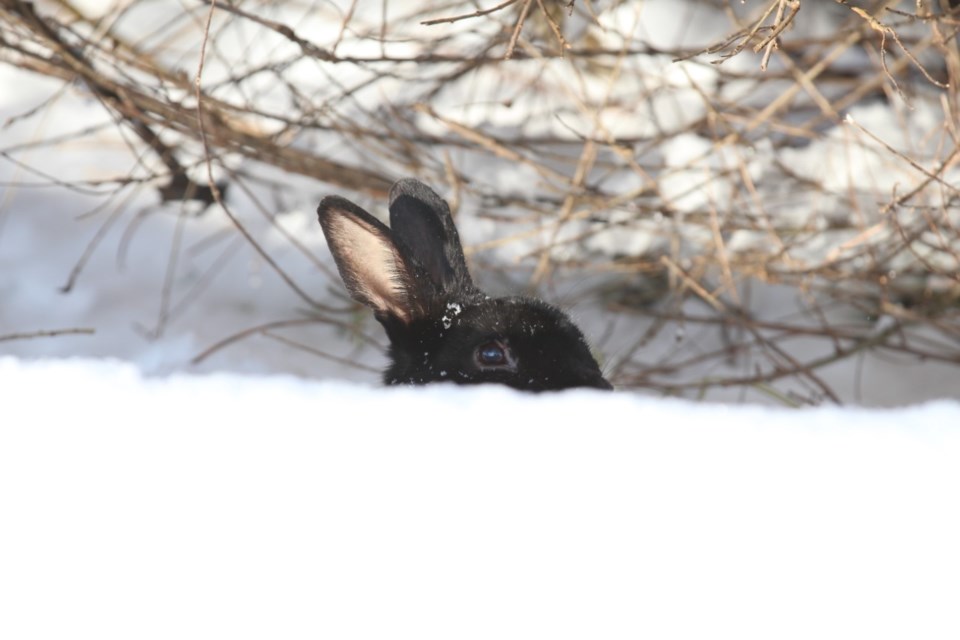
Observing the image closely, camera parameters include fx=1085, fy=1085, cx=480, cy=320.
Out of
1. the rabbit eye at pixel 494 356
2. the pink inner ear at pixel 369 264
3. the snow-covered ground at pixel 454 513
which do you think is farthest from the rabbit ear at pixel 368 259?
the snow-covered ground at pixel 454 513

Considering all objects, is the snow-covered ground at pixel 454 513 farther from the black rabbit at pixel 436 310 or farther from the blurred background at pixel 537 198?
the blurred background at pixel 537 198

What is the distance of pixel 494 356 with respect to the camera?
2.53 m

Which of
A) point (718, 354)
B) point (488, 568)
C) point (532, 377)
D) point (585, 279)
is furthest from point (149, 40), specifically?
point (488, 568)

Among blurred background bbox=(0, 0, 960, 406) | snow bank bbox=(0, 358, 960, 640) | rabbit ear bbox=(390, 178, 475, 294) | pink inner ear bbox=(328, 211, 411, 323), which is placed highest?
blurred background bbox=(0, 0, 960, 406)

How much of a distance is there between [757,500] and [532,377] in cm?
92

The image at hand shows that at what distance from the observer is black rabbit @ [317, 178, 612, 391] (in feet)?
8.23

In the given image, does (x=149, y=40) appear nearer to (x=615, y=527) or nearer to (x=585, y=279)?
(x=585, y=279)

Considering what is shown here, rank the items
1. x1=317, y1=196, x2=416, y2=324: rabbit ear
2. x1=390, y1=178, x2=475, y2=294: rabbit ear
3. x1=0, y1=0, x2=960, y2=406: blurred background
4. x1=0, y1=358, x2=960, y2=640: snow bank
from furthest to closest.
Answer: x1=0, y1=0, x2=960, y2=406: blurred background < x1=390, y1=178, x2=475, y2=294: rabbit ear < x1=317, y1=196, x2=416, y2=324: rabbit ear < x1=0, y1=358, x2=960, y2=640: snow bank

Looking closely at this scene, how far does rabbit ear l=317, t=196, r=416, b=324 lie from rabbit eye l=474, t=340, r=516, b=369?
0.68ft

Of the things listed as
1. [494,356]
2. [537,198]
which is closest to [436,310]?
[494,356]

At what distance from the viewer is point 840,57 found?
3691 mm

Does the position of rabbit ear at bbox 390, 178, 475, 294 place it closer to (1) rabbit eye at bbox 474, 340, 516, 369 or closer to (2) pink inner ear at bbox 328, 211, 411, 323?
(2) pink inner ear at bbox 328, 211, 411, 323

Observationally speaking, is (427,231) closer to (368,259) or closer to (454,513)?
(368,259)

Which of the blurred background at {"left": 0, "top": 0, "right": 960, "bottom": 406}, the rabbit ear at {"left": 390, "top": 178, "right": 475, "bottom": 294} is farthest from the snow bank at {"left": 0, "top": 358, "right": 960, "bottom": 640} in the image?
the blurred background at {"left": 0, "top": 0, "right": 960, "bottom": 406}
